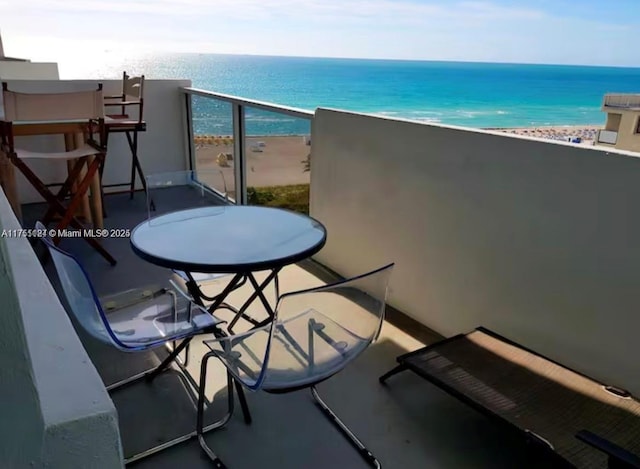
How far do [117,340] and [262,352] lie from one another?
0.59 meters

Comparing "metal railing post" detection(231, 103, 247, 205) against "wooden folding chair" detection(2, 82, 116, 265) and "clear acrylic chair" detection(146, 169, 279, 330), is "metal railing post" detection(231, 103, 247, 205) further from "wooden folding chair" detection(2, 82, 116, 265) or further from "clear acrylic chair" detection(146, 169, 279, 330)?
"wooden folding chair" detection(2, 82, 116, 265)

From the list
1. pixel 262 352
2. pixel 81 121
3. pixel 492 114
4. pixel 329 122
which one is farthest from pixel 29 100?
pixel 492 114

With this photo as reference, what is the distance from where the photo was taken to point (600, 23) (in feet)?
129

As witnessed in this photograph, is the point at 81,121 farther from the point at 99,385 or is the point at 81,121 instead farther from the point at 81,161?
the point at 99,385

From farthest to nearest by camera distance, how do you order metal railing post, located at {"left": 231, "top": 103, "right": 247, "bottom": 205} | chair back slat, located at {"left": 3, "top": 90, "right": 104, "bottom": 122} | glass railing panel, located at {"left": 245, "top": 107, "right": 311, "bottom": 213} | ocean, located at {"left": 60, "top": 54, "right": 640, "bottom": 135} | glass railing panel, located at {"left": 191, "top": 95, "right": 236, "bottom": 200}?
ocean, located at {"left": 60, "top": 54, "right": 640, "bottom": 135}, glass railing panel, located at {"left": 191, "top": 95, "right": 236, "bottom": 200}, metal railing post, located at {"left": 231, "top": 103, "right": 247, "bottom": 205}, glass railing panel, located at {"left": 245, "top": 107, "right": 311, "bottom": 213}, chair back slat, located at {"left": 3, "top": 90, "right": 104, "bottom": 122}

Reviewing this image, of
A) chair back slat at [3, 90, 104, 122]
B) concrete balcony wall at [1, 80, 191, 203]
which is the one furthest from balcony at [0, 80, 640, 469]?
concrete balcony wall at [1, 80, 191, 203]

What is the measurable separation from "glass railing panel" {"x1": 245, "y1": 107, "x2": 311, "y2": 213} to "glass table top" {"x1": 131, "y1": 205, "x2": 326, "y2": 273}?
1299mm

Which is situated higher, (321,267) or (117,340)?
(117,340)

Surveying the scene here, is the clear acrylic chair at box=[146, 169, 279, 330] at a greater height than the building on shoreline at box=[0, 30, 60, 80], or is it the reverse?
the building on shoreline at box=[0, 30, 60, 80]

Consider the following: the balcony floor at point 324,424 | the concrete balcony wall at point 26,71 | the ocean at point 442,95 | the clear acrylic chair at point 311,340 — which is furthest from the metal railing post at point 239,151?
the ocean at point 442,95

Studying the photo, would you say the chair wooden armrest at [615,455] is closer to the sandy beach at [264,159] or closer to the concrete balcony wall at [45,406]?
the concrete balcony wall at [45,406]

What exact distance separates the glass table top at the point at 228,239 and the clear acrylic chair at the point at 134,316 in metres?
0.28

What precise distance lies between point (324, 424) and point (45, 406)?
67.3 inches

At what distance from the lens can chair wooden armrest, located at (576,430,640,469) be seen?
1.14m
